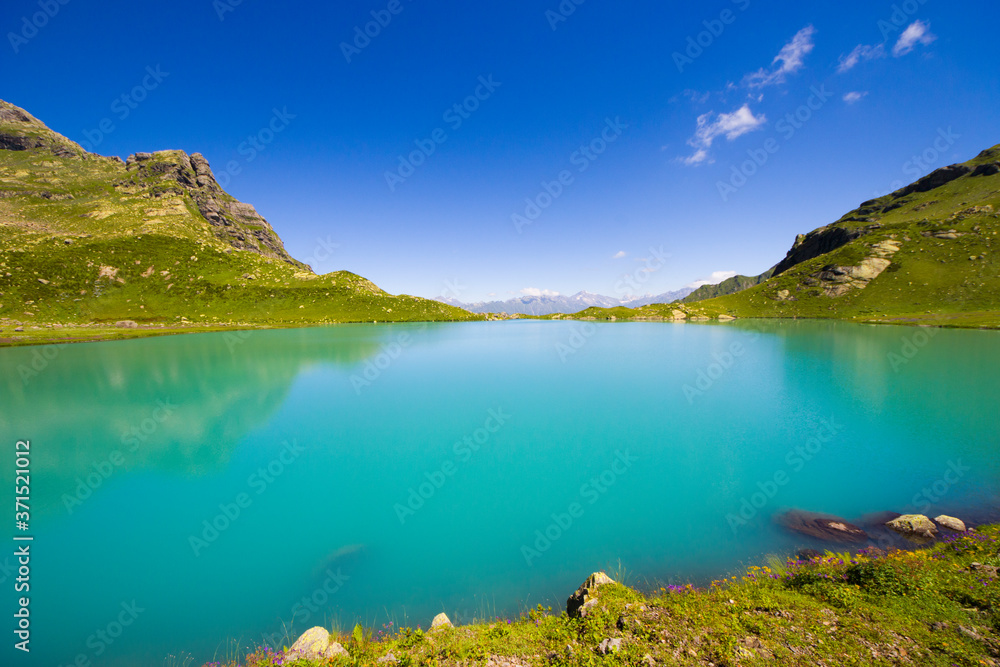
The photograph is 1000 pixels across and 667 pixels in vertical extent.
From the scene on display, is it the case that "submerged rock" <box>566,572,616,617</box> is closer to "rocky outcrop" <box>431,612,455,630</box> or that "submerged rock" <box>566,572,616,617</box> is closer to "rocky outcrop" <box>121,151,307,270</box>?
"rocky outcrop" <box>431,612,455,630</box>

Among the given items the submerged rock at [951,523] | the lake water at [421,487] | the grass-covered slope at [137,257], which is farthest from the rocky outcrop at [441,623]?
the grass-covered slope at [137,257]

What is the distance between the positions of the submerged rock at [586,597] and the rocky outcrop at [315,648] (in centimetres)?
501

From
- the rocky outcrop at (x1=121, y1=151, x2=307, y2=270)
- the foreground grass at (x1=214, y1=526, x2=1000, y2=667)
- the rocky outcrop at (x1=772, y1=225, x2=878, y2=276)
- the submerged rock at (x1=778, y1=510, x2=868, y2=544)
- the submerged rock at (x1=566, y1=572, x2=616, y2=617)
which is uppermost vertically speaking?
the rocky outcrop at (x1=121, y1=151, x2=307, y2=270)

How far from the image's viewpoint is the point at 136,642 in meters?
8.37

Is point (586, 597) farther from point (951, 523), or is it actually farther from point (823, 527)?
point (951, 523)

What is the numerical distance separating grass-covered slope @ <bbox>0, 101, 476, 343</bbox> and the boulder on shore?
118220 millimetres

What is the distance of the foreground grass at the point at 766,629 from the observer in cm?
593

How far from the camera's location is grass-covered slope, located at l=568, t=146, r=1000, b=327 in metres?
113

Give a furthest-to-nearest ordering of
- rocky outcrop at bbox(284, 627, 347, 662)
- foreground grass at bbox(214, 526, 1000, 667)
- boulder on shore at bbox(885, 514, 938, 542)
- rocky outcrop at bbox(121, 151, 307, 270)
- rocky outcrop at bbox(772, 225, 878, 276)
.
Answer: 1. rocky outcrop at bbox(121, 151, 307, 270)
2. rocky outcrop at bbox(772, 225, 878, 276)
3. boulder on shore at bbox(885, 514, 938, 542)
4. rocky outcrop at bbox(284, 627, 347, 662)
5. foreground grass at bbox(214, 526, 1000, 667)

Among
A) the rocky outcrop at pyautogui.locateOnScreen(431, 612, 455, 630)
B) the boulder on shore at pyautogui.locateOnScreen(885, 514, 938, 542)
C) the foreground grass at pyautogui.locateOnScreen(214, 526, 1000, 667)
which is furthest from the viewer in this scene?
the boulder on shore at pyautogui.locateOnScreen(885, 514, 938, 542)

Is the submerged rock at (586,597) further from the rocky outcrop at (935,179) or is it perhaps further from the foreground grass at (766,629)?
the rocky outcrop at (935,179)

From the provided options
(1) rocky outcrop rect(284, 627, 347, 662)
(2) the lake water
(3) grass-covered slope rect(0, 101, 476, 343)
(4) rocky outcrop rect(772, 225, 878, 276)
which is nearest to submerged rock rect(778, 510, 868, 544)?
(2) the lake water

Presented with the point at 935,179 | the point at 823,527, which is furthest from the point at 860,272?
the point at 823,527

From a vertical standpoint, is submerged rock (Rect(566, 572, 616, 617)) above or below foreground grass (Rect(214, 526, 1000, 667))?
below
